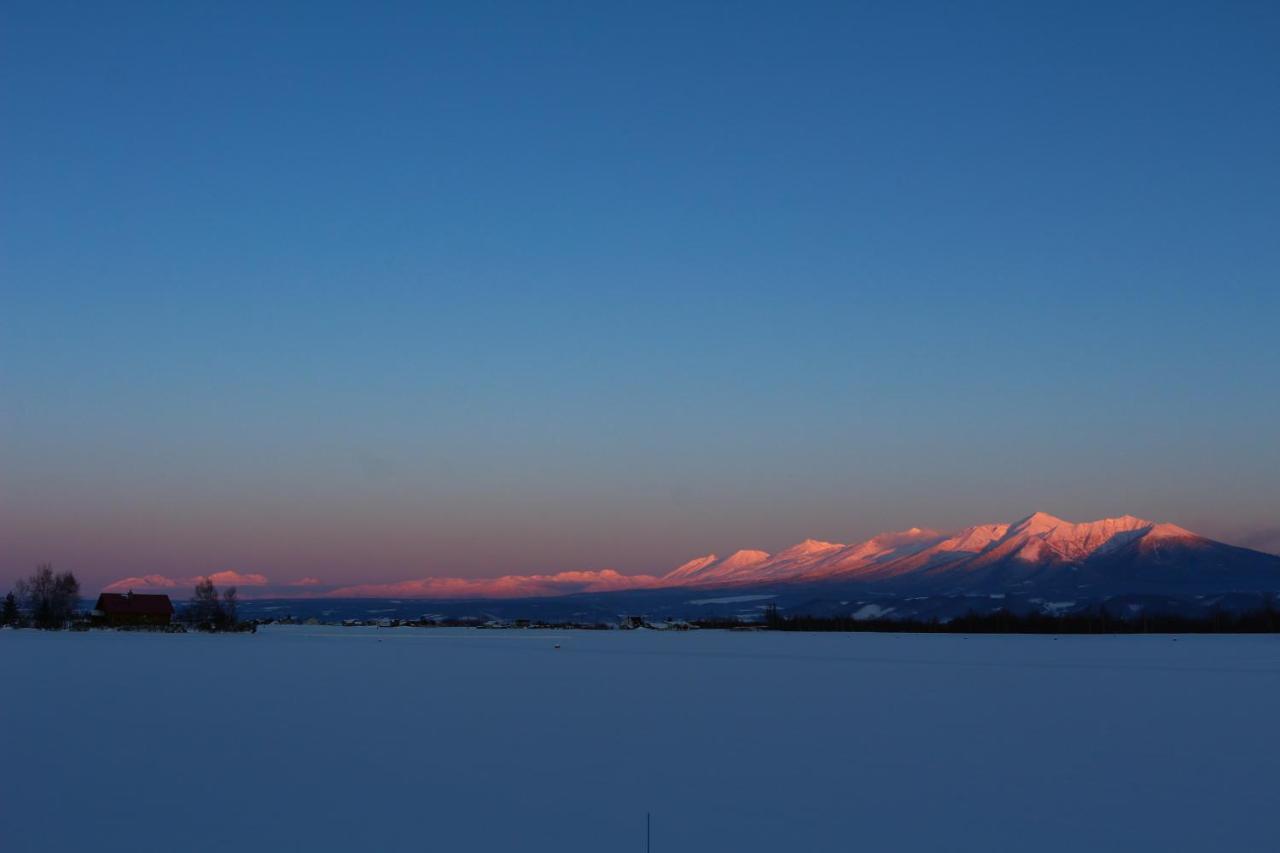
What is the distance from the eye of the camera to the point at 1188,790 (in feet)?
42.9

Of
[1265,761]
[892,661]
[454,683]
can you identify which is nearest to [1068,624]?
[892,661]

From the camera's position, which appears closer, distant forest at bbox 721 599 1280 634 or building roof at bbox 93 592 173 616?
building roof at bbox 93 592 173 616

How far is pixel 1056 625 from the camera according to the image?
107 metres

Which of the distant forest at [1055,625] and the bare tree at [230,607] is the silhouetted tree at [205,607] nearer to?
the bare tree at [230,607]

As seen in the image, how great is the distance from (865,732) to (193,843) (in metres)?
11.3

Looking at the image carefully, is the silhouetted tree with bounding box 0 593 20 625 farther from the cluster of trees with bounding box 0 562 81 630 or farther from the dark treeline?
the dark treeline

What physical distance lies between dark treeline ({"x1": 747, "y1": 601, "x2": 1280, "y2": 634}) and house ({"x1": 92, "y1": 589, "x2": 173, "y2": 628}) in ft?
186

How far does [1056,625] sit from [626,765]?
10174 cm

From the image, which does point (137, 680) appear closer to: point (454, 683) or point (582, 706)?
point (454, 683)

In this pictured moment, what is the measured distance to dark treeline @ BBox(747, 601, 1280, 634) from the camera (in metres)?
103

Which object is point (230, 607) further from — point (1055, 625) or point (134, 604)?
point (1055, 625)

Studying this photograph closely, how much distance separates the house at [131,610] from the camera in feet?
285

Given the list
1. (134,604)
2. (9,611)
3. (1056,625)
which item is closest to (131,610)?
(134,604)

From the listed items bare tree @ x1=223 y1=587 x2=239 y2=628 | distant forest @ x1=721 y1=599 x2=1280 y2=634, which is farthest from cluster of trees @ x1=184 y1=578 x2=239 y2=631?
distant forest @ x1=721 y1=599 x2=1280 y2=634
